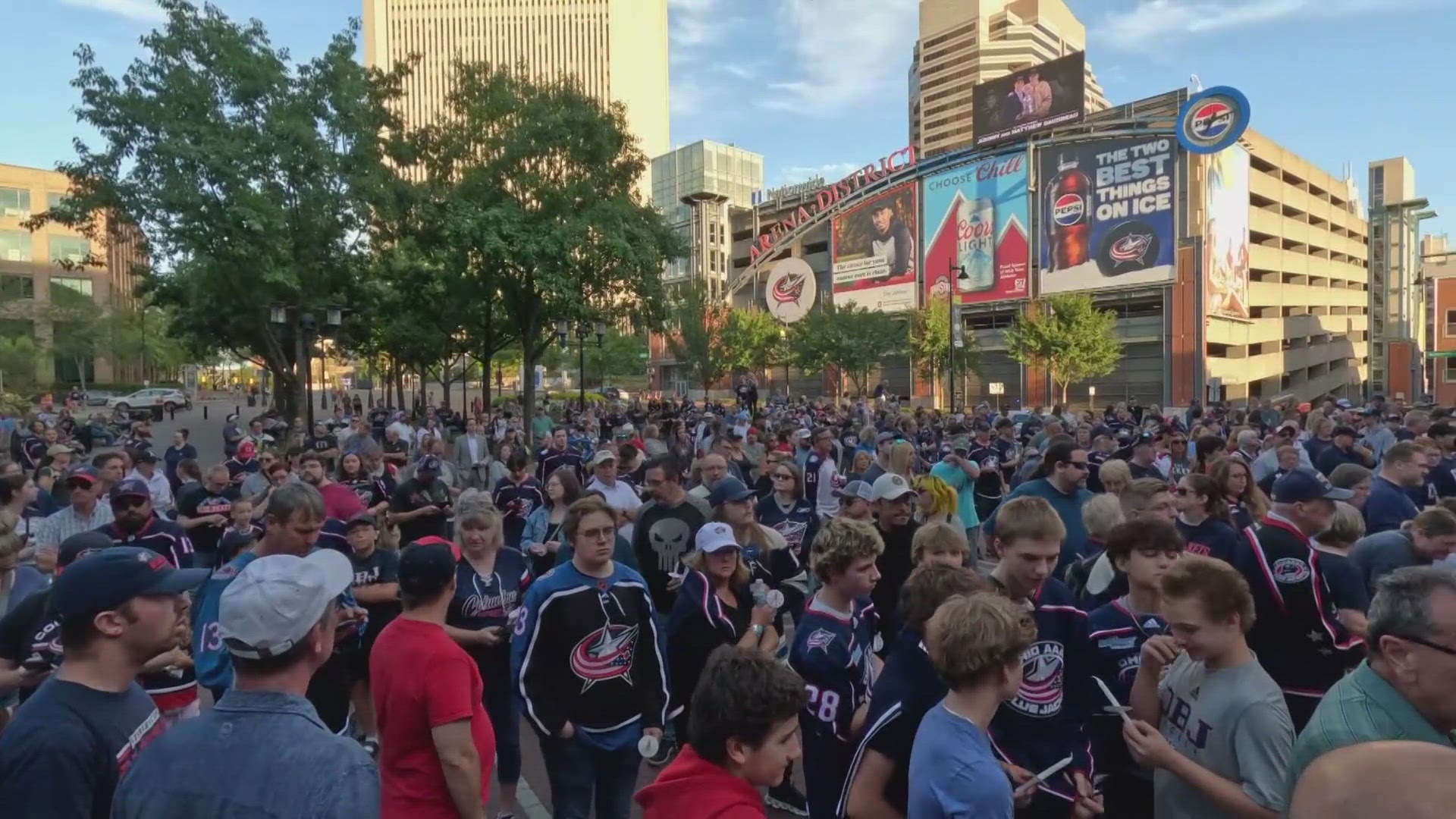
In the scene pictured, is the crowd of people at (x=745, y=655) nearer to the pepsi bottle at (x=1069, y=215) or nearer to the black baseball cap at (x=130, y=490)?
the black baseball cap at (x=130, y=490)

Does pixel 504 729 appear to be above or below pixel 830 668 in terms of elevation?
below

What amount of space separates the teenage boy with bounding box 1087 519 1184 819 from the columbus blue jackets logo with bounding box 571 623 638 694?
199cm

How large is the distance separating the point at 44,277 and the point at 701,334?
53900mm

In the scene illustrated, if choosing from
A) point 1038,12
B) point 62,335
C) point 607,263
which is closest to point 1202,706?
point 607,263

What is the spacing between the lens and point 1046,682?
10.3 ft

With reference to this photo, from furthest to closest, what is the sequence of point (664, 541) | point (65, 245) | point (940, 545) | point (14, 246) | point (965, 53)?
point (965, 53) → point (65, 245) → point (14, 246) → point (664, 541) → point (940, 545)

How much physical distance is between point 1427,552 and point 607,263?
2299 cm

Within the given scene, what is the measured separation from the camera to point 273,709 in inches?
76.5

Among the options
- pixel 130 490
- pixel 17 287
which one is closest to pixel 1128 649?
pixel 130 490

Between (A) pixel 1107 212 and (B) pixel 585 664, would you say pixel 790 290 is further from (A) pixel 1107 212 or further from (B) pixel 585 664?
(B) pixel 585 664

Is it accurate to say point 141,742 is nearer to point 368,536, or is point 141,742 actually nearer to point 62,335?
point 368,536

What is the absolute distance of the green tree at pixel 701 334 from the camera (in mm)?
58781

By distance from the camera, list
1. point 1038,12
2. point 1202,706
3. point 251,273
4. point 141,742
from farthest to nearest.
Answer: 1. point 1038,12
2. point 251,273
3. point 1202,706
4. point 141,742

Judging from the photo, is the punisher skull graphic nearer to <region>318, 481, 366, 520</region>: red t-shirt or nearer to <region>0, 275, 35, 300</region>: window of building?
<region>318, 481, 366, 520</region>: red t-shirt
